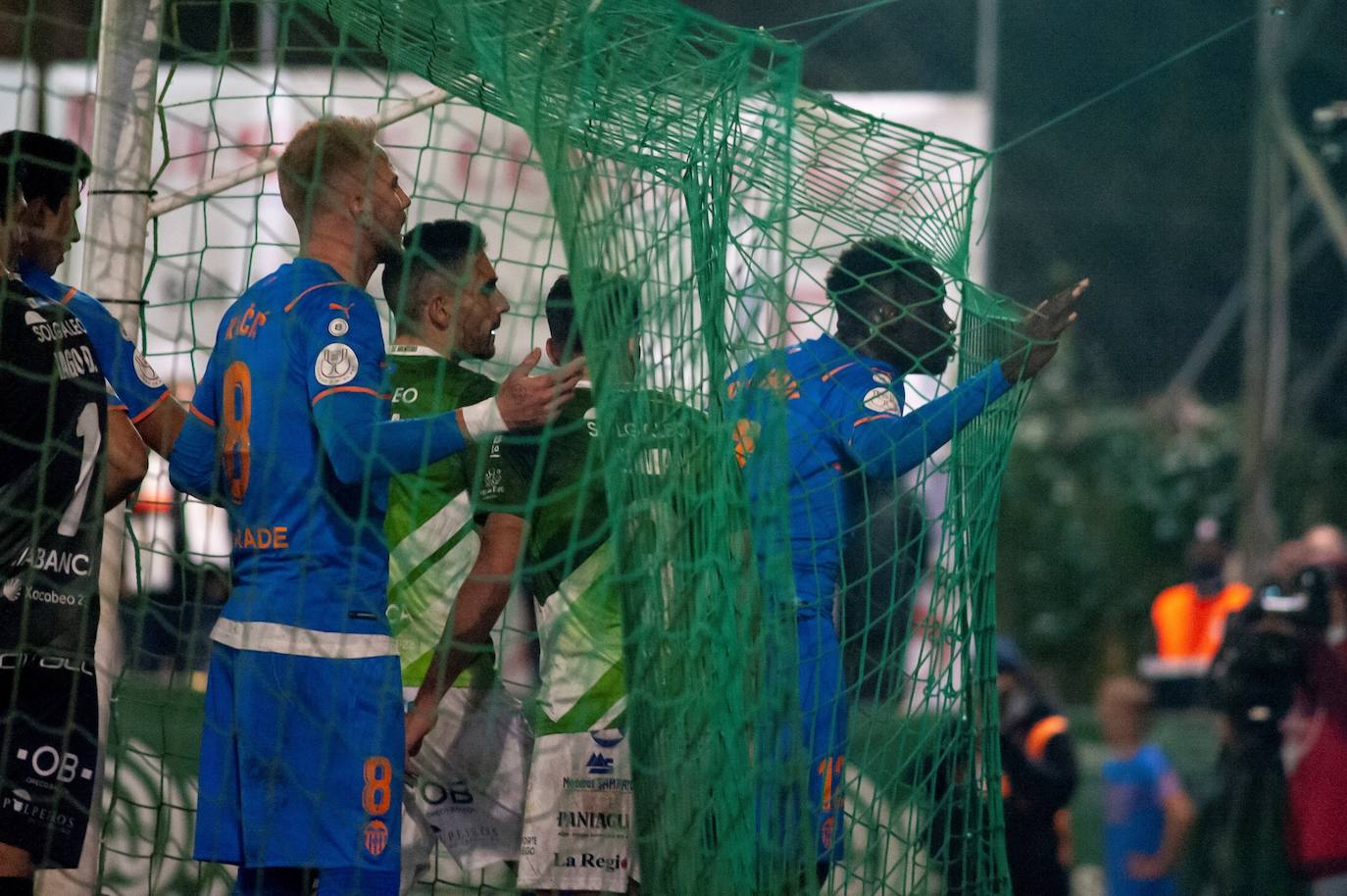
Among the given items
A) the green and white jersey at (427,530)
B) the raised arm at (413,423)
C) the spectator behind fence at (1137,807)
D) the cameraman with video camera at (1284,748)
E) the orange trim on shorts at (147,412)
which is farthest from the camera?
the spectator behind fence at (1137,807)

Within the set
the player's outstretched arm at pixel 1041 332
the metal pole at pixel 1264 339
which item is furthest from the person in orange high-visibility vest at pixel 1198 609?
the player's outstretched arm at pixel 1041 332

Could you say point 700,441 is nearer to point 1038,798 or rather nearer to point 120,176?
point 120,176

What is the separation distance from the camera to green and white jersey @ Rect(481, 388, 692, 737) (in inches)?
159

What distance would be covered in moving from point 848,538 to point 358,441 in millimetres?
1636

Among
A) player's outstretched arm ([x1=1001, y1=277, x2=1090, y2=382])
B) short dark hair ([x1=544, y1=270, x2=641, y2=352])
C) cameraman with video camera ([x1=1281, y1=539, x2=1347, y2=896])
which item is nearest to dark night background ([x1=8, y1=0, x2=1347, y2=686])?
cameraman with video camera ([x1=1281, y1=539, x2=1347, y2=896])

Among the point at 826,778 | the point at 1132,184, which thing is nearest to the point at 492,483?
the point at 826,778

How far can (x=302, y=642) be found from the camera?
11.0ft

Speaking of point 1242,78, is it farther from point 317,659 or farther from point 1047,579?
point 317,659

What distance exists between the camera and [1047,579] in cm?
1786

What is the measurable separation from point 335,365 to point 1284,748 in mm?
3983

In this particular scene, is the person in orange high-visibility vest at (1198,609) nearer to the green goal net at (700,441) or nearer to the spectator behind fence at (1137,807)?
the spectator behind fence at (1137,807)

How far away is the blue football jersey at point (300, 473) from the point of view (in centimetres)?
336

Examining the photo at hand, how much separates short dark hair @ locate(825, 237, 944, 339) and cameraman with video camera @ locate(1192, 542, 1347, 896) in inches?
92.1

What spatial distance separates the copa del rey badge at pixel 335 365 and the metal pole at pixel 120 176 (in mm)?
954
